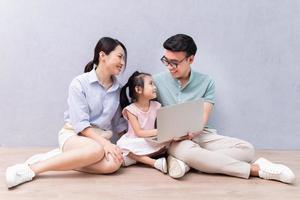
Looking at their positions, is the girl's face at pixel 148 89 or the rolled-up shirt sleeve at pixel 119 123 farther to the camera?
the rolled-up shirt sleeve at pixel 119 123

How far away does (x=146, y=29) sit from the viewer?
1945 millimetres

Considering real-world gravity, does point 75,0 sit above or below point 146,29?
above

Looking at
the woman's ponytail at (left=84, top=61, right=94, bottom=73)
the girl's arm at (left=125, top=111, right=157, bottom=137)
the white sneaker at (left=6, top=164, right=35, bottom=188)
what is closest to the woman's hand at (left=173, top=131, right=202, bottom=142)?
the girl's arm at (left=125, top=111, right=157, bottom=137)

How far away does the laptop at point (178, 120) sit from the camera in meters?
1.55

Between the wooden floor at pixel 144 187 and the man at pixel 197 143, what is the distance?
0.04m

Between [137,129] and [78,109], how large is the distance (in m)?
0.29

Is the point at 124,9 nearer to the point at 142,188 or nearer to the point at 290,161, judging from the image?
the point at 142,188

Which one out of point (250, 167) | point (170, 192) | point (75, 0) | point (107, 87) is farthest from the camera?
point (75, 0)

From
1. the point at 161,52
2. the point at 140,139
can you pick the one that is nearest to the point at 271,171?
the point at 140,139

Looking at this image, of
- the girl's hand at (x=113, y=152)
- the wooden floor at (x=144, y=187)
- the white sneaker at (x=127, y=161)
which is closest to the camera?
the wooden floor at (x=144, y=187)

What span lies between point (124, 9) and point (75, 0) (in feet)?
0.86

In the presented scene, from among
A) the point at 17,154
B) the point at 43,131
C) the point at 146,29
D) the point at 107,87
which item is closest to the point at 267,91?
the point at 146,29

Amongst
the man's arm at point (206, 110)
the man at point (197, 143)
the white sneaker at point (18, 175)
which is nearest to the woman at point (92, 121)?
the white sneaker at point (18, 175)

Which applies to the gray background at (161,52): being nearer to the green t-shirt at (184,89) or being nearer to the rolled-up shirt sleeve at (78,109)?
the green t-shirt at (184,89)
